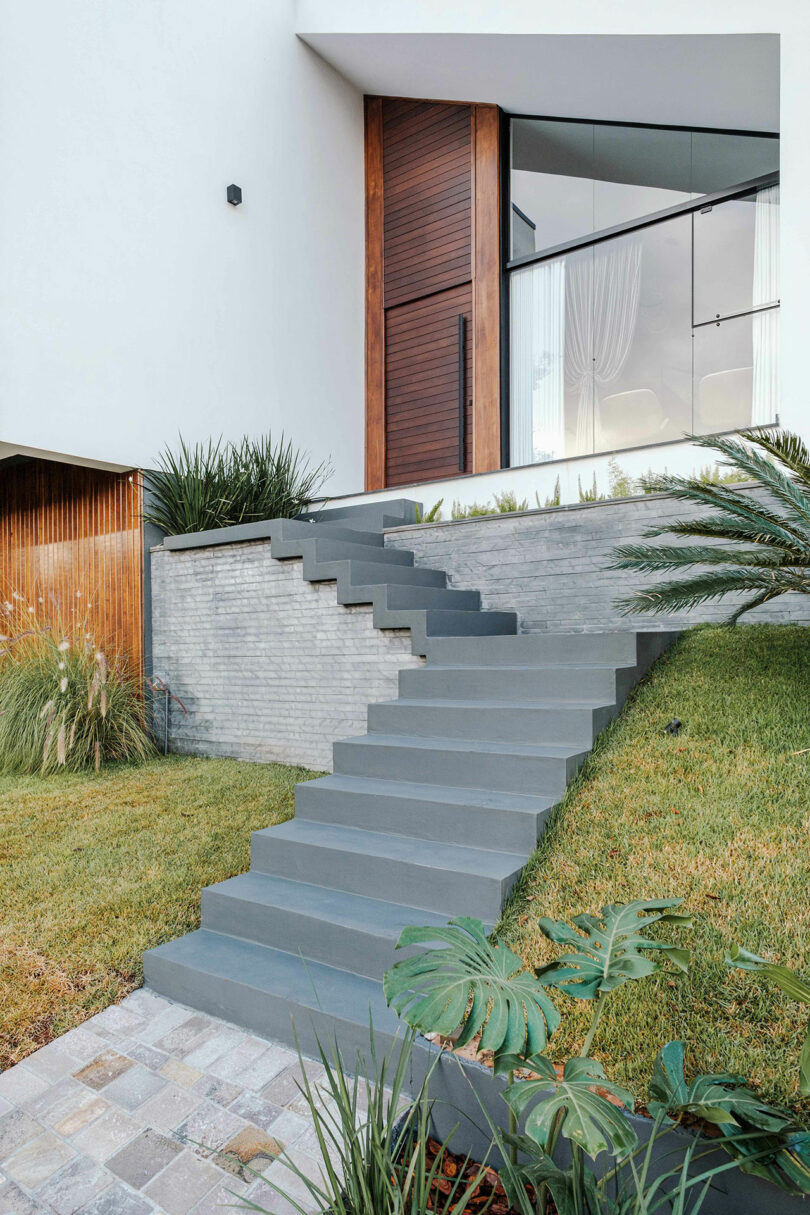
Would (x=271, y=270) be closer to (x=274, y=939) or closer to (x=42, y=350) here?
(x=42, y=350)

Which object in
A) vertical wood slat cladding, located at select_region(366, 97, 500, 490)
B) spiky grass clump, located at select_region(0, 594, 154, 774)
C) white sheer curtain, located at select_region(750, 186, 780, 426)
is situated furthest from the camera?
vertical wood slat cladding, located at select_region(366, 97, 500, 490)

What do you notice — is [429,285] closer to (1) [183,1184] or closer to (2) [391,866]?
(2) [391,866]

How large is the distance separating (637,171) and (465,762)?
6.41 m

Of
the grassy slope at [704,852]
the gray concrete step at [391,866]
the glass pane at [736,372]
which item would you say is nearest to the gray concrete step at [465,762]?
the grassy slope at [704,852]

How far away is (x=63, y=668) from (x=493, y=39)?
645 cm

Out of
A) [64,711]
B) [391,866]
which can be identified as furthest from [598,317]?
[391,866]

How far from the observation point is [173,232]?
6457mm

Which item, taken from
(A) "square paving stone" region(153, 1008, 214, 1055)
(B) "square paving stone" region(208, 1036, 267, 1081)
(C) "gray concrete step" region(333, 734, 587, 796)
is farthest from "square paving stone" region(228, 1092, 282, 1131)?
(C) "gray concrete step" region(333, 734, 587, 796)

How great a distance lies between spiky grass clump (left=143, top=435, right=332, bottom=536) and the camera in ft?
19.7

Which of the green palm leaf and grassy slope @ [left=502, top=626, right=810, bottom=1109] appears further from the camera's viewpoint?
the green palm leaf

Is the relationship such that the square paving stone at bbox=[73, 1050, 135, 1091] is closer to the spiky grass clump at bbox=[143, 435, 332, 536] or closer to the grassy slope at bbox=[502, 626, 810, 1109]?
the grassy slope at bbox=[502, 626, 810, 1109]

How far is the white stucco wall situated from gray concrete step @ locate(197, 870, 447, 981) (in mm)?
4146

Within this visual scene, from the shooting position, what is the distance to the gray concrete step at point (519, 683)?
11.3 ft

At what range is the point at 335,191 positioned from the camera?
8055 mm
